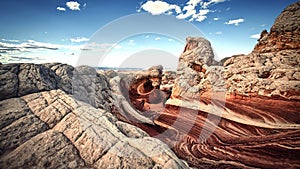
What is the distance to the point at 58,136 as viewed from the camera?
3076 mm

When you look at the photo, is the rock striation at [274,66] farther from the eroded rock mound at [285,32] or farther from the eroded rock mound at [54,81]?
the eroded rock mound at [54,81]

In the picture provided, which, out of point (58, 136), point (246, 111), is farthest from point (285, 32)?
point (58, 136)

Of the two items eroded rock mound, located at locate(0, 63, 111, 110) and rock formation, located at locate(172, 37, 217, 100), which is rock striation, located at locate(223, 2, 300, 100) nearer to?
rock formation, located at locate(172, 37, 217, 100)

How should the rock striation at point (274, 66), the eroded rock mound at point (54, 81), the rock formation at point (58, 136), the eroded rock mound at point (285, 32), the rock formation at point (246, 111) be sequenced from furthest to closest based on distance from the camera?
the eroded rock mound at point (285, 32)
the rock striation at point (274, 66)
the rock formation at point (246, 111)
the eroded rock mound at point (54, 81)
the rock formation at point (58, 136)

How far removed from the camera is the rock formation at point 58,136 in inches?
105

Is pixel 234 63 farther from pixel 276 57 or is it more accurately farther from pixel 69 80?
pixel 69 80

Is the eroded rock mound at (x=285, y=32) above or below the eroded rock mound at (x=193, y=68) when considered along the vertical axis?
above

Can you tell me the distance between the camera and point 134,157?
289cm

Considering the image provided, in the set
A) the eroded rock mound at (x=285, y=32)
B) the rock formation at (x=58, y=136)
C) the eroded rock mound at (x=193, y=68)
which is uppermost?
the eroded rock mound at (x=285, y=32)

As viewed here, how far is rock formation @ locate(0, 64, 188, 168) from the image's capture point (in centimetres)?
267

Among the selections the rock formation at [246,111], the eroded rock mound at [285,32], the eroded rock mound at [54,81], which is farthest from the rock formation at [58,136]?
the eroded rock mound at [285,32]

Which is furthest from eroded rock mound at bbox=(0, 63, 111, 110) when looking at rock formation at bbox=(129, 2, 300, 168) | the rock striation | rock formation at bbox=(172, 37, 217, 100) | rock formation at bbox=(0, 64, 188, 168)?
the rock striation

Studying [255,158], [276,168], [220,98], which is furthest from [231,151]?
[220,98]

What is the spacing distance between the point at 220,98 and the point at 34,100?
6321 mm
